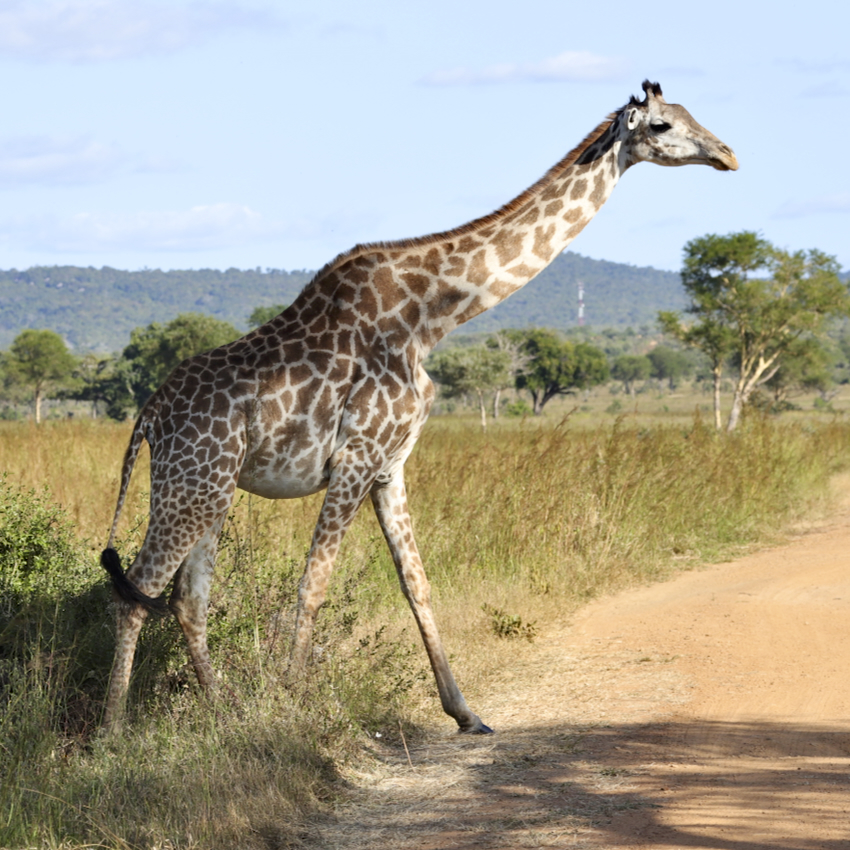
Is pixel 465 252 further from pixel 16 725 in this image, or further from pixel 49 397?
pixel 49 397

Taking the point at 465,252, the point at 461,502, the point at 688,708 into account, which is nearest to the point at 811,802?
the point at 688,708

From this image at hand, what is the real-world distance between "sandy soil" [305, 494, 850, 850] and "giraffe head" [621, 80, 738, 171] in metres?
2.83

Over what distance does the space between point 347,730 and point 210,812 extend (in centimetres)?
99

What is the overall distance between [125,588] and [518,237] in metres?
2.58

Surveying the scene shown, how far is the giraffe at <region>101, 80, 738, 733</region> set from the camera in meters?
4.58

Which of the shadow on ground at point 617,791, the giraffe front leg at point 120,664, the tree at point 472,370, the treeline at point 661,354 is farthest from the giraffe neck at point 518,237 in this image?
the tree at point 472,370

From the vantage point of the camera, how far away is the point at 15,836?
3.60m

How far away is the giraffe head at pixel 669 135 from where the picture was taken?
495 centimetres

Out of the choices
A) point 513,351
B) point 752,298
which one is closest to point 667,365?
point 513,351

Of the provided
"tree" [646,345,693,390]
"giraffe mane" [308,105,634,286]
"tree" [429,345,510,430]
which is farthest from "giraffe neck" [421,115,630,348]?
"tree" [646,345,693,390]

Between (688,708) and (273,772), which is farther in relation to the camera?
(688,708)

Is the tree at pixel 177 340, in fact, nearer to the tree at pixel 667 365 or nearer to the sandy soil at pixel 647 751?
the sandy soil at pixel 647 751

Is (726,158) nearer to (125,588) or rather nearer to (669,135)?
(669,135)

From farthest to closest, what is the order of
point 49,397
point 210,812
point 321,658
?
point 49,397 < point 321,658 < point 210,812
